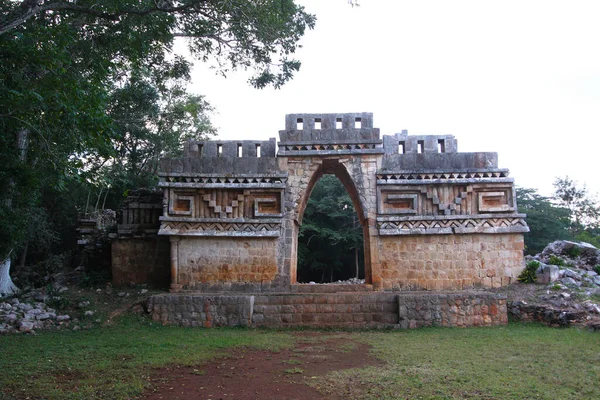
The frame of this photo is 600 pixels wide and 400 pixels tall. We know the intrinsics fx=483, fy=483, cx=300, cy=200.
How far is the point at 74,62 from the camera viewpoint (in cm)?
1010

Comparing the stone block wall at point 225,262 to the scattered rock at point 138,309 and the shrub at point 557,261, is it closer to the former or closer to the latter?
the scattered rock at point 138,309

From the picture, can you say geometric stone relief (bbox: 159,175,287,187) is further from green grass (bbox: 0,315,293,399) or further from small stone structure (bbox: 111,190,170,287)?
green grass (bbox: 0,315,293,399)

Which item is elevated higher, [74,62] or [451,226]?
[74,62]

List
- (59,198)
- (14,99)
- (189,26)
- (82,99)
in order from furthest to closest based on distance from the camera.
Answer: (59,198)
(189,26)
(82,99)
(14,99)

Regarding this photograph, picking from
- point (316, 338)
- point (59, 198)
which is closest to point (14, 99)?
point (316, 338)

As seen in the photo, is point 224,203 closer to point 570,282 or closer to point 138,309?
point 138,309

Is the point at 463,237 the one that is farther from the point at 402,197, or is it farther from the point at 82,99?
the point at 82,99

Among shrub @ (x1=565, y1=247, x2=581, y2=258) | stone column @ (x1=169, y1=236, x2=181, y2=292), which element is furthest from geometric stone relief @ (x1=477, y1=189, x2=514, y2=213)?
stone column @ (x1=169, y1=236, x2=181, y2=292)

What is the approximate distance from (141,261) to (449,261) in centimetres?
769

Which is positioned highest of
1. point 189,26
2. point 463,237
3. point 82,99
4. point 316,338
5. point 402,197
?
Result: point 189,26

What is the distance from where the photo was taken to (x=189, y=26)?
10.8 meters

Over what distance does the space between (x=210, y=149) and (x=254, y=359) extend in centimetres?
665

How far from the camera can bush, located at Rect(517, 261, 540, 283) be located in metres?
11.6

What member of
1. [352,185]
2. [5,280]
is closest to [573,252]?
[352,185]
